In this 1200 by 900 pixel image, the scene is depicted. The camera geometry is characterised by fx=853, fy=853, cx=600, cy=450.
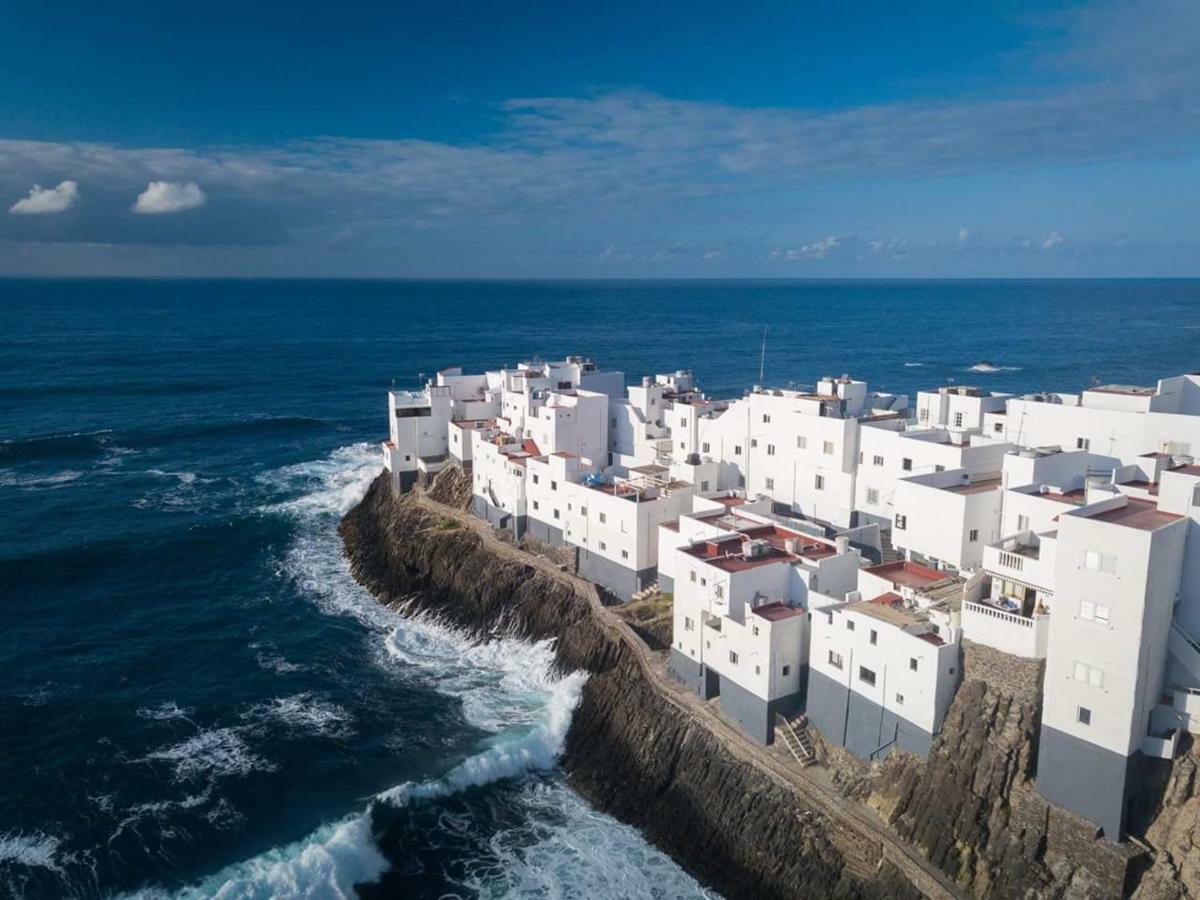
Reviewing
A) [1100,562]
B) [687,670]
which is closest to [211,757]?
[687,670]

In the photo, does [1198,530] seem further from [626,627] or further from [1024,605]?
[626,627]

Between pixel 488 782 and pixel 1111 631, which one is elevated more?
pixel 1111 631

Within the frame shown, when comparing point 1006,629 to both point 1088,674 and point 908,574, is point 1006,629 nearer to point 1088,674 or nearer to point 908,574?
point 1088,674

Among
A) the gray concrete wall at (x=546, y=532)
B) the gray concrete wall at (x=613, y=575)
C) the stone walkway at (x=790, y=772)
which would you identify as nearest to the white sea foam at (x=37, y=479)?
the gray concrete wall at (x=546, y=532)

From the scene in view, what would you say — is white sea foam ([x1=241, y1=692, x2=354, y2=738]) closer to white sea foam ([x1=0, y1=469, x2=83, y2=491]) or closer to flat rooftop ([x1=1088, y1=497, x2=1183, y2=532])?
flat rooftop ([x1=1088, y1=497, x2=1183, y2=532])

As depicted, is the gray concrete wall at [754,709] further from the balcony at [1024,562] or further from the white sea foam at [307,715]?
the white sea foam at [307,715]

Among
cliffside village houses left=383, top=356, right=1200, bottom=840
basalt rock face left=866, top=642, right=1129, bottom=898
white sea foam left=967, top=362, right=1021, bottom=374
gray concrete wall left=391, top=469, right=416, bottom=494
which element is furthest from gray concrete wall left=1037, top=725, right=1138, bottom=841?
white sea foam left=967, top=362, right=1021, bottom=374
